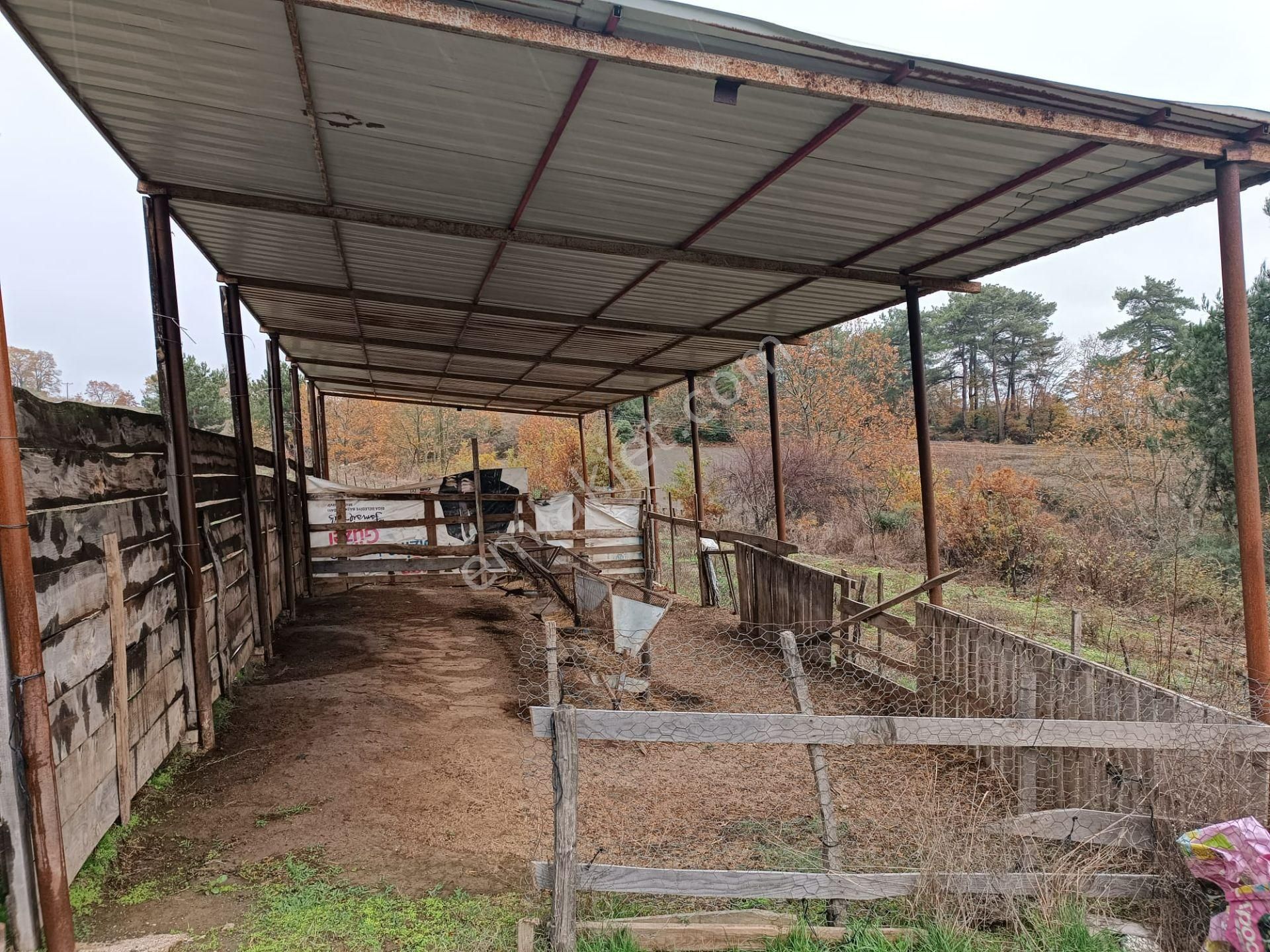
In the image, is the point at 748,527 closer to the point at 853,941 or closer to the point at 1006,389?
the point at 853,941

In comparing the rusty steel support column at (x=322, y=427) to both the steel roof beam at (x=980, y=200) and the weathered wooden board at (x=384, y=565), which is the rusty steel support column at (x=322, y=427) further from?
the steel roof beam at (x=980, y=200)

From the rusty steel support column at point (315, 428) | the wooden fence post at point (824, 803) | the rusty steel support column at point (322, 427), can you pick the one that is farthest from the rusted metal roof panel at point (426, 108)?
the rusty steel support column at point (322, 427)

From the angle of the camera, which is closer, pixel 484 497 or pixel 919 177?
pixel 919 177

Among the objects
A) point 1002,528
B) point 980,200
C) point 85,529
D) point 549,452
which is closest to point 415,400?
point 549,452

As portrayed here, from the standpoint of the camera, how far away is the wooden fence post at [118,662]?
3.85 meters

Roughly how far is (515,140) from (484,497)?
9977 millimetres

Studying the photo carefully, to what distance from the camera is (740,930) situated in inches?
114

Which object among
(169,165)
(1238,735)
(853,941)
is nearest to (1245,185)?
(1238,735)

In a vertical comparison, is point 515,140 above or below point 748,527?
above

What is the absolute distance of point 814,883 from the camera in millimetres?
2951

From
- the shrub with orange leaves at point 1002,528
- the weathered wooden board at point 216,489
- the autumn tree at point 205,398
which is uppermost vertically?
the autumn tree at point 205,398

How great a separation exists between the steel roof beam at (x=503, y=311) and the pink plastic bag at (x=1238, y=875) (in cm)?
768

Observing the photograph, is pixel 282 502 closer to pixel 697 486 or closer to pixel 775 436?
pixel 697 486

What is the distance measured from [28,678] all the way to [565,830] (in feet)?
7.37
